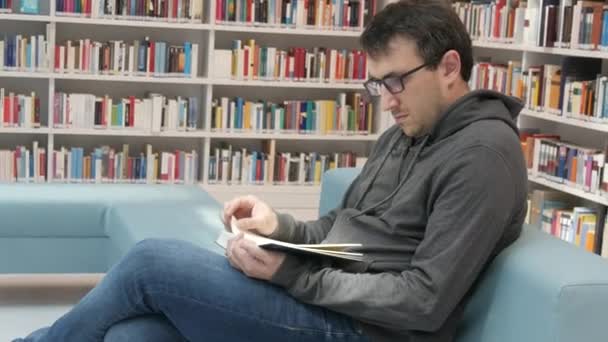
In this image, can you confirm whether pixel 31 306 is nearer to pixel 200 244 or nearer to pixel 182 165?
pixel 200 244

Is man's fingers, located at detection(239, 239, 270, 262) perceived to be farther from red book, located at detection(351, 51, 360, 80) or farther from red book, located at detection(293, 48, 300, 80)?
red book, located at detection(351, 51, 360, 80)

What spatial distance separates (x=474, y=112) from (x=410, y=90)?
157 mm

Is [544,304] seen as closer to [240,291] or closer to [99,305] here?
[240,291]

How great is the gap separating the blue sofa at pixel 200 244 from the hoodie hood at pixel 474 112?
0.29 meters

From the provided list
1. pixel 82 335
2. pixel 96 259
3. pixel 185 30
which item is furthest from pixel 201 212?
pixel 185 30

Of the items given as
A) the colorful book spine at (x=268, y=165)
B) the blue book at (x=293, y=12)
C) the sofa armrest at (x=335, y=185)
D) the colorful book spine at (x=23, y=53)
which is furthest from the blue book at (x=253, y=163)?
the sofa armrest at (x=335, y=185)

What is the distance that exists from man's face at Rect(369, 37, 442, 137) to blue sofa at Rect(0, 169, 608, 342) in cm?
36

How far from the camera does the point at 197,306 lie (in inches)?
85.1

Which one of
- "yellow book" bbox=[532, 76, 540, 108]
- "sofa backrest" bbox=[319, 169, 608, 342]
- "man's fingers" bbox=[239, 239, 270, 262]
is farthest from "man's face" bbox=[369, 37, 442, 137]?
"yellow book" bbox=[532, 76, 540, 108]

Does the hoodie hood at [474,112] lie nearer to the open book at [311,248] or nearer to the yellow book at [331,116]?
the open book at [311,248]

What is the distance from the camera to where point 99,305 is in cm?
229

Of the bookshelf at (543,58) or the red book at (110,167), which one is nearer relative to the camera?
the bookshelf at (543,58)

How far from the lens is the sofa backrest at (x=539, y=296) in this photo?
1.98 meters

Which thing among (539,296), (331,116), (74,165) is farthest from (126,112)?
(539,296)
